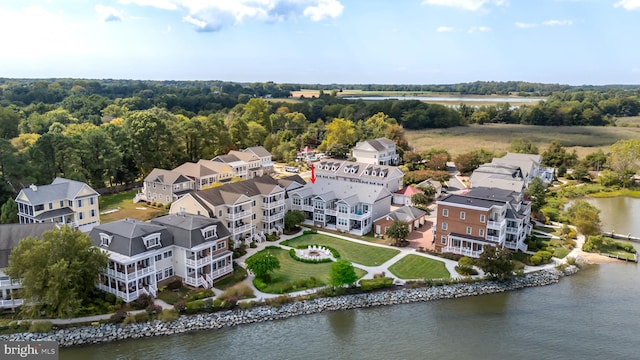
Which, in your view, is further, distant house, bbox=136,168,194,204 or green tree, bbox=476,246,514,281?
distant house, bbox=136,168,194,204

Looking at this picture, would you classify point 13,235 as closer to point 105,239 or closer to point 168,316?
point 105,239

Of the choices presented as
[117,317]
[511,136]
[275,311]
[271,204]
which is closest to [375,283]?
[275,311]

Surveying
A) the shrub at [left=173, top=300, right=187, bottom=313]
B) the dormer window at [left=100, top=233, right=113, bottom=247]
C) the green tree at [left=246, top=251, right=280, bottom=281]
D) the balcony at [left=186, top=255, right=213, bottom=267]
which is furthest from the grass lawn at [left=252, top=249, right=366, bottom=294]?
the dormer window at [left=100, top=233, right=113, bottom=247]

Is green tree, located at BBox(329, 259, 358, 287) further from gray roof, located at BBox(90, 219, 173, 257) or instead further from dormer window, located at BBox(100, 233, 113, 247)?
dormer window, located at BBox(100, 233, 113, 247)

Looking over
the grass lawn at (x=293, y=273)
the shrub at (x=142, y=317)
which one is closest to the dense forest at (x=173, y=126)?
the shrub at (x=142, y=317)

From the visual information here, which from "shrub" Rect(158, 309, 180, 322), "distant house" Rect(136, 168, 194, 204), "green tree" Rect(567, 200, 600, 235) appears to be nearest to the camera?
"shrub" Rect(158, 309, 180, 322)

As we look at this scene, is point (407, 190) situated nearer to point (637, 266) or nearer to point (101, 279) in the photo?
point (637, 266)

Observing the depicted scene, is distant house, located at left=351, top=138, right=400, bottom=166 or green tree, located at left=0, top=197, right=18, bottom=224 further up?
distant house, located at left=351, top=138, right=400, bottom=166
